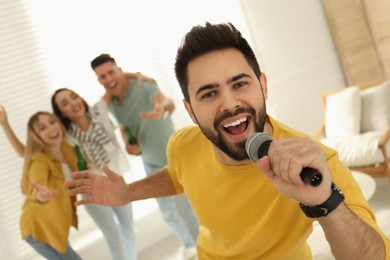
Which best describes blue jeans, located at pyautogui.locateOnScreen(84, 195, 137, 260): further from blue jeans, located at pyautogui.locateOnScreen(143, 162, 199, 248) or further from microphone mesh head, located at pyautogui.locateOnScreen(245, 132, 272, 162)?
microphone mesh head, located at pyautogui.locateOnScreen(245, 132, 272, 162)

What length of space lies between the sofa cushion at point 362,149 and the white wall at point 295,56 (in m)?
1.14

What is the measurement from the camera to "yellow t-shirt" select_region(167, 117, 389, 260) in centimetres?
109

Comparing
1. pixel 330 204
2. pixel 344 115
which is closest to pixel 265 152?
pixel 330 204

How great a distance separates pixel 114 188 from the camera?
1.50 m

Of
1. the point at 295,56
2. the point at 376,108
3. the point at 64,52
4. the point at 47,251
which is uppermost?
the point at 64,52

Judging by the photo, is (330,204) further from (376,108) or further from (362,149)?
(376,108)

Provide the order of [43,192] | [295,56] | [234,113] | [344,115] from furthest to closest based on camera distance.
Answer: [295,56] → [344,115] → [43,192] → [234,113]

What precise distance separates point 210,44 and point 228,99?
0.20 m

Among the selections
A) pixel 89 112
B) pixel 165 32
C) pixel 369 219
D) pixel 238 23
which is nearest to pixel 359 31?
pixel 238 23

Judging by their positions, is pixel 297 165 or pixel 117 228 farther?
pixel 117 228

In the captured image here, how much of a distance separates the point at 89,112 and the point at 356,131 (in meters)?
2.42

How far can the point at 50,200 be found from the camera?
2629 mm

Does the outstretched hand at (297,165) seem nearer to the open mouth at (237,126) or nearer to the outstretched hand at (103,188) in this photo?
the open mouth at (237,126)

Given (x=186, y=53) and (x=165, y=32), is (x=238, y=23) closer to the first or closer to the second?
(x=165, y=32)
